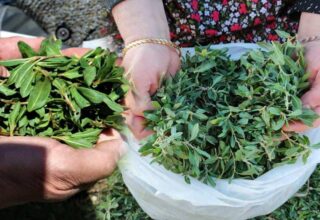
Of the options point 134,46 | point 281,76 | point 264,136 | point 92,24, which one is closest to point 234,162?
point 264,136

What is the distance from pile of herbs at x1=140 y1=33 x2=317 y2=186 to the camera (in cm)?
128

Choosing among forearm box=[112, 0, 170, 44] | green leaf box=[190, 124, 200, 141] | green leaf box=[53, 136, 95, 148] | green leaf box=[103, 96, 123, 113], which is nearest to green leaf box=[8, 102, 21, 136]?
green leaf box=[53, 136, 95, 148]

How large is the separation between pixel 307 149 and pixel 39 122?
0.65 metres

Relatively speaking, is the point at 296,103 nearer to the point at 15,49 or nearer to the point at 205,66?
the point at 205,66

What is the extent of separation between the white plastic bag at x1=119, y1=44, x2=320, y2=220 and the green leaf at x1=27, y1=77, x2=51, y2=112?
9.5 inches

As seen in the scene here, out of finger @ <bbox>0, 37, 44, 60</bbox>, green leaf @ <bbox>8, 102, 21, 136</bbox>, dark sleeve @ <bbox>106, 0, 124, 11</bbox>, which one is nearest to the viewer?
green leaf @ <bbox>8, 102, 21, 136</bbox>

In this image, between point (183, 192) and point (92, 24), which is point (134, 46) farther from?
point (92, 24)

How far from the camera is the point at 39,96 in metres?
1.33

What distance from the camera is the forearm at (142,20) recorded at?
144 cm

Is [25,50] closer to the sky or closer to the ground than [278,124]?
closer to the sky

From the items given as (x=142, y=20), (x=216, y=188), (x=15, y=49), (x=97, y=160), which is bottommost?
(x=216, y=188)

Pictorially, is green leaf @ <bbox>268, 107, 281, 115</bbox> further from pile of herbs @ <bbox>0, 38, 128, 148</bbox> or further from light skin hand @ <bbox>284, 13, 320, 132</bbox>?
pile of herbs @ <bbox>0, 38, 128, 148</bbox>

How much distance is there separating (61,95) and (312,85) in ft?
2.01

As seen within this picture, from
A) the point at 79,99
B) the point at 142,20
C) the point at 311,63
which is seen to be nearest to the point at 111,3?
the point at 142,20
